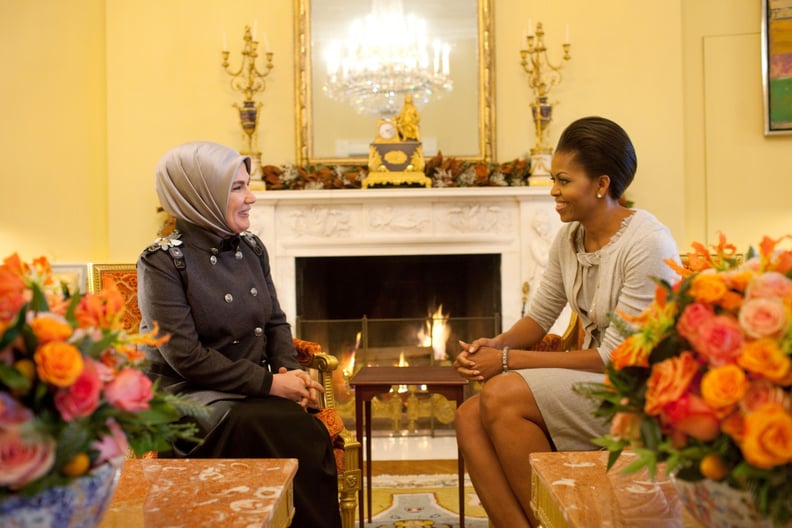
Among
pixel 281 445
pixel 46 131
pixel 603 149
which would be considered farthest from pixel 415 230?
pixel 281 445

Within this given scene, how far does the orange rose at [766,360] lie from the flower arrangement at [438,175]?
13.3 feet

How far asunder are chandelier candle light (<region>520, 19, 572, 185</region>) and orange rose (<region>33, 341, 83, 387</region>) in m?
4.22

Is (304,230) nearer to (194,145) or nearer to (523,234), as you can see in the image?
(523,234)

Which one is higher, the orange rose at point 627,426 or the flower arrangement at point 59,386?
the flower arrangement at point 59,386

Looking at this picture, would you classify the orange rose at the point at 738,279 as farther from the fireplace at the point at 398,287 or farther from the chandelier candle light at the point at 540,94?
the fireplace at the point at 398,287

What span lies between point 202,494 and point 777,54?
4.92 m

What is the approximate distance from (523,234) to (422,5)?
1.66 m

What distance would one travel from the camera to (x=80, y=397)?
3.66ft

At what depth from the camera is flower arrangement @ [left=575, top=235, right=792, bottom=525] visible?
42.6 inches

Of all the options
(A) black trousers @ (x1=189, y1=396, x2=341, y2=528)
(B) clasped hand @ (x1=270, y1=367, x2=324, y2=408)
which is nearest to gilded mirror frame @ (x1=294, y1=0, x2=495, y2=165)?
(B) clasped hand @ (x1=270, y1=367, x2=324, y2=408)

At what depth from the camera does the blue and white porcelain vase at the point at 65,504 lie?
1.13 meters

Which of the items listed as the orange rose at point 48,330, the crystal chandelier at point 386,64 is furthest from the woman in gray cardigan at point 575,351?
the crystal chandelier at point 386,64

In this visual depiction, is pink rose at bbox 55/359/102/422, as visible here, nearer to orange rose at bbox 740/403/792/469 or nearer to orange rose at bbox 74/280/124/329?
orange rose at bbox 74/280/124/329

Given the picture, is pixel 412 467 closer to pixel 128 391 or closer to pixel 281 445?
pixel 281 445
